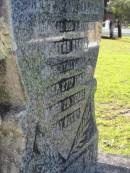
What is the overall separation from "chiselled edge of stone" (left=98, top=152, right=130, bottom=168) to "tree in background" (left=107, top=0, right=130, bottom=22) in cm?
2146

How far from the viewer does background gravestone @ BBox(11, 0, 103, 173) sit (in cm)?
258

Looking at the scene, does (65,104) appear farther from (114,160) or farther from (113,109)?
(113,109)

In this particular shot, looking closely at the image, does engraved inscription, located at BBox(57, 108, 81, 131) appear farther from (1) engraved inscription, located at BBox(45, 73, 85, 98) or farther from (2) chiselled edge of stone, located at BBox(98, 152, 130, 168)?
(2) chiselled edge of stone, located at BBox(98, 152, 130, 168)

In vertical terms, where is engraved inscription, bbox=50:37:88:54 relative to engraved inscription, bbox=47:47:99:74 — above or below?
above

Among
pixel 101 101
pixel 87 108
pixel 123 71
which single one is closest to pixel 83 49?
pixel 87 108

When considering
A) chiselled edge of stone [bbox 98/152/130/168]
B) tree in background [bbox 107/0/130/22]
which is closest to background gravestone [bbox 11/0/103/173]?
chiselled edge of stone [bbox 98/152/130/168]

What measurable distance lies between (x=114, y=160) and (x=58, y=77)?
1.45 meters

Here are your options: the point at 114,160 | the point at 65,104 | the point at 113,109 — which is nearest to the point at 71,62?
the point at 65,104

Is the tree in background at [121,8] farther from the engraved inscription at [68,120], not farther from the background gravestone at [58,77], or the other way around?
the engraved inscription at [68,120]

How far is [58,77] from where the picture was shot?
3.01 metres

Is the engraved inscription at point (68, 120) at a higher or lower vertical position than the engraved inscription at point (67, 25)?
lower

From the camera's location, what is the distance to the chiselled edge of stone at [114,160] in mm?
4177

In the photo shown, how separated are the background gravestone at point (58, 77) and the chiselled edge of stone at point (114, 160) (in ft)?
0.74

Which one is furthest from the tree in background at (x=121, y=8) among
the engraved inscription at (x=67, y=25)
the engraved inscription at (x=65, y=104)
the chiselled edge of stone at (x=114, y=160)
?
the engraved inscription at (x=67, y=25)
